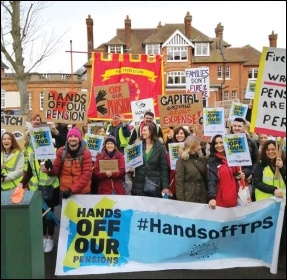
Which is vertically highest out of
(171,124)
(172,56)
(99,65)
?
(172,56)

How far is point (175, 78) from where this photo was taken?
171ft

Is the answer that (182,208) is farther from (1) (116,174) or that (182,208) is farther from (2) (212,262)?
(1) (116,174)

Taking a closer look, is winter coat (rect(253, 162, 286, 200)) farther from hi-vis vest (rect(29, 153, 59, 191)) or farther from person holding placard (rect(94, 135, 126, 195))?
hi-vis vest (rect(29, 153, 59, 191))

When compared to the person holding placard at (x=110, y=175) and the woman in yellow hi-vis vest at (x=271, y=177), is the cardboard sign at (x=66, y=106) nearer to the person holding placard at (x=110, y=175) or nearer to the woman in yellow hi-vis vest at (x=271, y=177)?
the person holding placard at (x=110, y=175)

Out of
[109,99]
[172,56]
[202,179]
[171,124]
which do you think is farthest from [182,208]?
[172,56]

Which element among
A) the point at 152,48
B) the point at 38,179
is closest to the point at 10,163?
the point at 38,179

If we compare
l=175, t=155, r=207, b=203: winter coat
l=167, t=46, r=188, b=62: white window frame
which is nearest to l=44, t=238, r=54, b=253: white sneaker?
l=175, t=155, r=207, b=203: winter coat

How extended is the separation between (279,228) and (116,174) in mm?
2254

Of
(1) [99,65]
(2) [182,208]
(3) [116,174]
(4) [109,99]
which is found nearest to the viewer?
(2) [182,208]

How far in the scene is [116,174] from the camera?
5.98 metres

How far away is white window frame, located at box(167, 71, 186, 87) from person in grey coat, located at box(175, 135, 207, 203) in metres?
46.5

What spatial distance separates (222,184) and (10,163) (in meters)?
2.92

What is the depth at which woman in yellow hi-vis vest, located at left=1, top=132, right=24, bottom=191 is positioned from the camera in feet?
19.3

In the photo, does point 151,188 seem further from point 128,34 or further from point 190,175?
point 128,34
